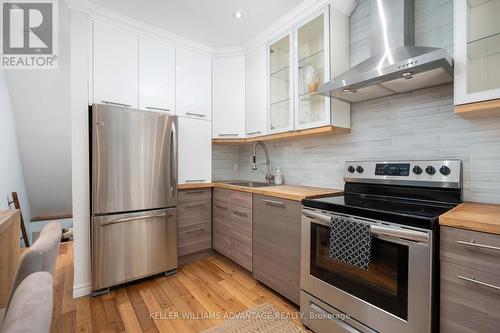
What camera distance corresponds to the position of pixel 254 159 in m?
2.79

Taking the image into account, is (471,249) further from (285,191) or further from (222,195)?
(222,195)

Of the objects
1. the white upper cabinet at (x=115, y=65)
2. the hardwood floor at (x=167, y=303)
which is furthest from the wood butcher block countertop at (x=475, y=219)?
the white upper cabinet at (x=115, y=65)

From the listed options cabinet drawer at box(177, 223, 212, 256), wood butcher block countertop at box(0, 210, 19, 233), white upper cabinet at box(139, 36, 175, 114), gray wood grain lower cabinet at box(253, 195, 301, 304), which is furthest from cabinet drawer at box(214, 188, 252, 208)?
wood butcher block countertop at box(0, 210, 19, 233)

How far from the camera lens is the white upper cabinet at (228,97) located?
9.12 feet

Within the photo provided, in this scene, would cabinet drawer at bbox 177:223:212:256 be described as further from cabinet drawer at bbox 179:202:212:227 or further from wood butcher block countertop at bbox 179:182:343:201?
wood butcher block countertop at bbox 179:182:343:201

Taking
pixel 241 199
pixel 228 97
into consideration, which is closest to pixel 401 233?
pixel 241 199

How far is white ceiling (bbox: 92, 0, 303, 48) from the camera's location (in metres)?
1.96

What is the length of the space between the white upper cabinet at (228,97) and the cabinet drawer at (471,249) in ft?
7.02

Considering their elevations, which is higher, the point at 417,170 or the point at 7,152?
the point at 7,152

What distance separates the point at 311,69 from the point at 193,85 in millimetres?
1379

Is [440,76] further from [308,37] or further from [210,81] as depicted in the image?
[210,81]

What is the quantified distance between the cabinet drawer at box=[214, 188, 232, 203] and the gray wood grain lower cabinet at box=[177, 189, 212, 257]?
10 centimetres

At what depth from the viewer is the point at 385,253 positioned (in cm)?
117

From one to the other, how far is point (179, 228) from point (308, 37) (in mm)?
2312
